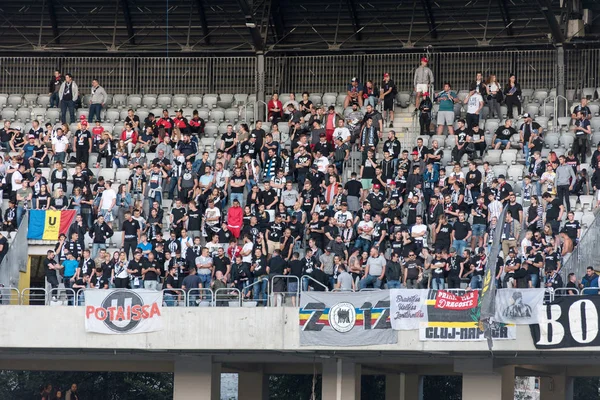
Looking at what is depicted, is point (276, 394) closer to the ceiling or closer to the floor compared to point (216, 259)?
closer to the floor

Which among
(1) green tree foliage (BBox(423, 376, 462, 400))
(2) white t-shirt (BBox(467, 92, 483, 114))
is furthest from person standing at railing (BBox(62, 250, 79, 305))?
(1) green tree foliage (BBox(423, 376, 462, 400))

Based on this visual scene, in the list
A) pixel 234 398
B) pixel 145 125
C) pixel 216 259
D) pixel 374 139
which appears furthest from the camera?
pixel 234 398

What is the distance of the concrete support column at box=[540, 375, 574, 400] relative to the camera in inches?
1412

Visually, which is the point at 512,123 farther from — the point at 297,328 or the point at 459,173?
the point at 297,328

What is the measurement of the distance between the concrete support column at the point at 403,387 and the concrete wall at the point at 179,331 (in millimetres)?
10634

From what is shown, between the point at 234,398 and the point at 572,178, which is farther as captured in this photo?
the point at 234,398

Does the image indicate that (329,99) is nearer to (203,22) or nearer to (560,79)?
(203,22)

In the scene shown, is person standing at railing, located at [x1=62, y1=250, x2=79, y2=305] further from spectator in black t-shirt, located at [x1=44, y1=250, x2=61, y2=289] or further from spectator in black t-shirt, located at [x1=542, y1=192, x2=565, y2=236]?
spectator in black t-shirt, located at [x1=542, y1=192, x2=565, y2=236]

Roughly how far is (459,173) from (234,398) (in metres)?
32.6

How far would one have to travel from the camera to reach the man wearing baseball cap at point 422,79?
35156 mm

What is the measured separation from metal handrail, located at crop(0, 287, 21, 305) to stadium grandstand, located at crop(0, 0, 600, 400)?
6 cm

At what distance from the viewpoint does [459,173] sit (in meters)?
29.8

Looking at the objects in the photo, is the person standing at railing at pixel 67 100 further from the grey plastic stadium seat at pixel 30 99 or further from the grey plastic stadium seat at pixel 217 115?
the grey plastic stadium seat at pixel 217 115

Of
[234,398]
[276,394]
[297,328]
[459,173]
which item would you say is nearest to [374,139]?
[459,173]
